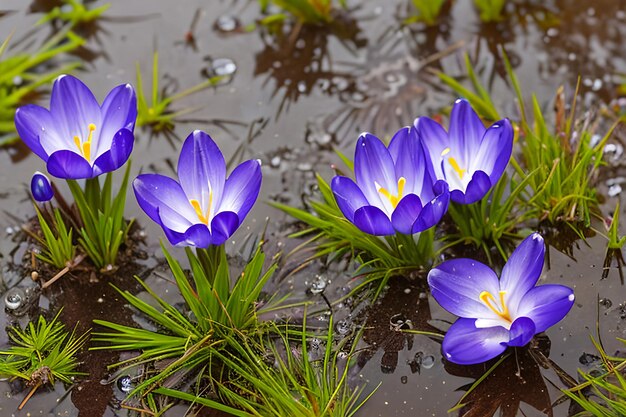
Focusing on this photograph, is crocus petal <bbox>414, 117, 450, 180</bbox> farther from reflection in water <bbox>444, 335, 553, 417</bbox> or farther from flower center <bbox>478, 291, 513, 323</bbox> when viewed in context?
reflection in water <bbox>444, 335, 553, 417</bbox>

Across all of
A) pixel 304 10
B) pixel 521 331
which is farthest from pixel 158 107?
pixel 521 331

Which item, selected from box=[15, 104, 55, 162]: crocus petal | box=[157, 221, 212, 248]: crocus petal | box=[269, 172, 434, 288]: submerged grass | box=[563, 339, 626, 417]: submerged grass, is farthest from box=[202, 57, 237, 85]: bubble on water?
box=[563, 339, 626, 417]: submerged grass

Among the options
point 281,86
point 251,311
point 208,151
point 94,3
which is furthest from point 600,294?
point 94,3

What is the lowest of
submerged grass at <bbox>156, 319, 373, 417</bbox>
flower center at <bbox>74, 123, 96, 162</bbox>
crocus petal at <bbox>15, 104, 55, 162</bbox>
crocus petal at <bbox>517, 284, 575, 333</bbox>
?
submerged grass at <bbox>156, 319, 373, 417</bbox>

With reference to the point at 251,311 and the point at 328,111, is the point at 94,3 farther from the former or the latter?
the point at 251,311

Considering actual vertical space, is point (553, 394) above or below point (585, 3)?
below

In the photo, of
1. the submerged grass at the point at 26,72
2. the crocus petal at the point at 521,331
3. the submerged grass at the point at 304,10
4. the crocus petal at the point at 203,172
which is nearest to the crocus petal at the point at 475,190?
the crocus petal at the point at 521,331

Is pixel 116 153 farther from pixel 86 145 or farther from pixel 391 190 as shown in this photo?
pixel 391 190

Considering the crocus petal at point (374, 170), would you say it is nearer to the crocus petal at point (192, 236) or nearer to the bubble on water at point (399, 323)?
the bubble on water at point (399, 323)
